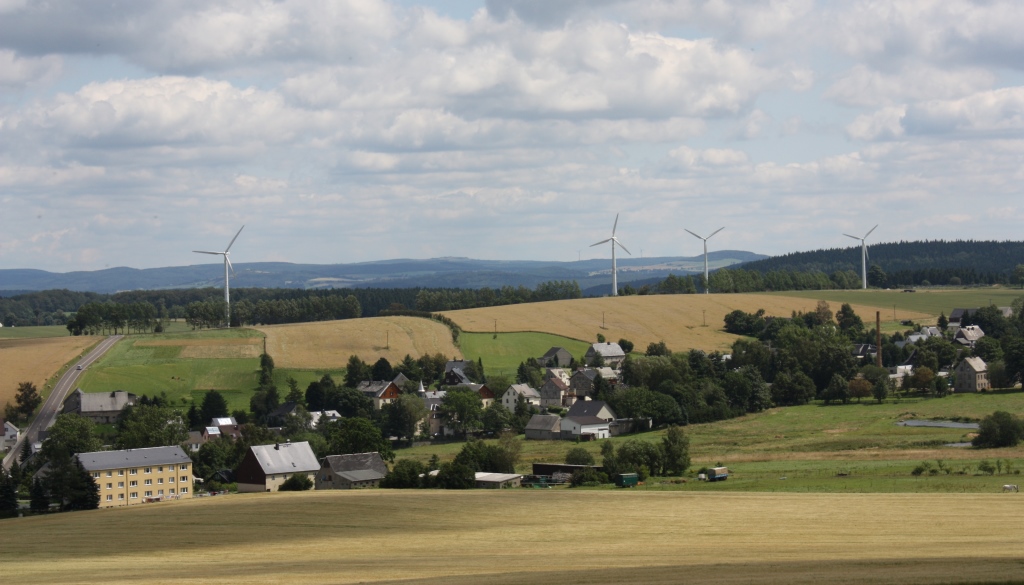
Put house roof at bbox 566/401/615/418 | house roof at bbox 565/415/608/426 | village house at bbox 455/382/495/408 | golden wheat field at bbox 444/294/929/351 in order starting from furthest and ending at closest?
golden wheat field at bbox 444/294/929/351 < village house at bbox 455/382/495/408 < house roof at bbox 566/401/615/418 < house roof at bbox 565/415/608/426

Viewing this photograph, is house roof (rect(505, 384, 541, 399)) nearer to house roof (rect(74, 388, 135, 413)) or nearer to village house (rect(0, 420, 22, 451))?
house roof (rect(74, 388, 135, 413))

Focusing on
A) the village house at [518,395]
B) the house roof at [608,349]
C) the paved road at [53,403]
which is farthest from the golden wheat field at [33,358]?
the house roof at [608,349]

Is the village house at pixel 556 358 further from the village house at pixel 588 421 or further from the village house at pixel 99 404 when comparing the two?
the village house at pixel 99 404

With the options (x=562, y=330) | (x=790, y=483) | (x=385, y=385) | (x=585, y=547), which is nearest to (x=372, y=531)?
(x=585, y=547)

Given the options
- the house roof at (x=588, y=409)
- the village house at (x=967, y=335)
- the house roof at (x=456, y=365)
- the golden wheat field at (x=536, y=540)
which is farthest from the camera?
the village house at (x=967, y=335)

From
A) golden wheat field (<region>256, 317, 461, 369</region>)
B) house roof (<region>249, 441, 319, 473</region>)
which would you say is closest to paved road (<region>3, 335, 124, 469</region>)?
golden wheat field (<region>256, 317, 461, 369</region>)

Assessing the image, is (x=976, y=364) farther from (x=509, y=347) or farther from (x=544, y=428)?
(x=509, y=347)
